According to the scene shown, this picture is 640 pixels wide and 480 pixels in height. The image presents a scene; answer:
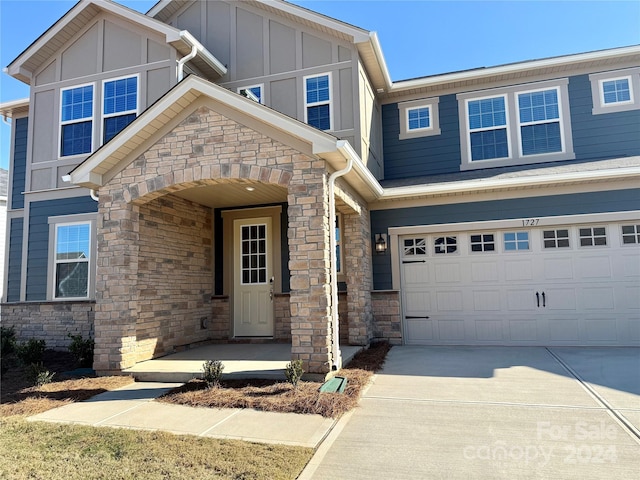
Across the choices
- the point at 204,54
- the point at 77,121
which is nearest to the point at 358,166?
the point at 204,54

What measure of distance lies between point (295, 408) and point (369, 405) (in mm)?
812

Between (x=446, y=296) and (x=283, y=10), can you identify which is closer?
(x=446, y=296)

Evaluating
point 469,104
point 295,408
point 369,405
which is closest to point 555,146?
point 469,104

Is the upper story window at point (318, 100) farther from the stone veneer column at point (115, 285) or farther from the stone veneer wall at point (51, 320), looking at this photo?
the stone veneer wall at point (51, 320)

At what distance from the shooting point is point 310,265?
5.53m

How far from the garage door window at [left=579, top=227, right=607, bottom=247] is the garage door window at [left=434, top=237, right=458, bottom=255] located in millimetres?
2205

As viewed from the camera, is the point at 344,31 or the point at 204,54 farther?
the point at 204,54

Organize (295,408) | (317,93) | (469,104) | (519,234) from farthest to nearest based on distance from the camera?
(469,104) → (317,93) → (519,234) → (295,408)

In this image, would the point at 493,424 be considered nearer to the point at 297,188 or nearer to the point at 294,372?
the point at 294,372

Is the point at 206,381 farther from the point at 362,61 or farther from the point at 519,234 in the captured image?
the point at 362,61

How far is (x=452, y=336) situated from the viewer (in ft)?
26.4

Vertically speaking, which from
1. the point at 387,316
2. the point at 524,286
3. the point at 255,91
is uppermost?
the point at 255,91

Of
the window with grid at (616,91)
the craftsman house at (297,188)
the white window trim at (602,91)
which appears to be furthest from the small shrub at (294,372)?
the window with grid at (616,91)

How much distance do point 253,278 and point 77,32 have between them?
7024 millimetres
